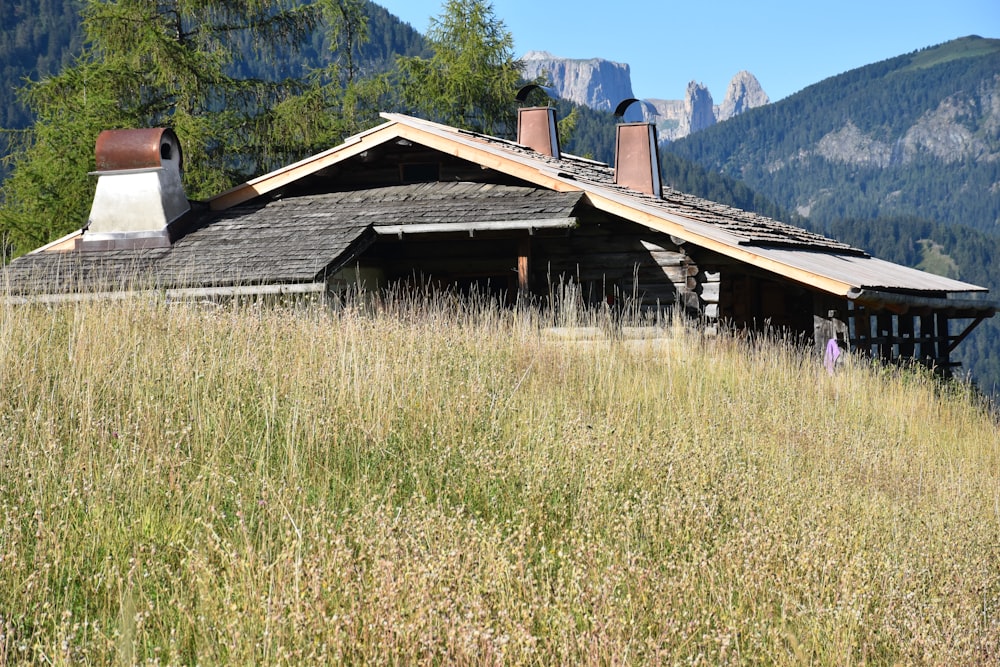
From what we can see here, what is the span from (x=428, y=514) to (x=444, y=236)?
32.6 feet

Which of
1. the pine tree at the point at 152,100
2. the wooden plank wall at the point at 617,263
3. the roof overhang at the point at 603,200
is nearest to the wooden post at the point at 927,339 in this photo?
the roof overhang at the point at 603,200

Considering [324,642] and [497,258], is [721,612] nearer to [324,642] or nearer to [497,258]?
[324,642]

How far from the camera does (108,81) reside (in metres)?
21.7

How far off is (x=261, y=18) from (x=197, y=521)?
22.9 metres

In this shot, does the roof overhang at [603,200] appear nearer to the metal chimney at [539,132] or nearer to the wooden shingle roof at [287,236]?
the wooden shingle roof at [287,236]

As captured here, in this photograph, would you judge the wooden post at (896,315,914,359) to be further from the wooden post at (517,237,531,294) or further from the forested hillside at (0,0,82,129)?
the forested hillside at (0,0,82,129)

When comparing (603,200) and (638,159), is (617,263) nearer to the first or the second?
(603,200)

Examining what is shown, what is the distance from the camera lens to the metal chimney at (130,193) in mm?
14258

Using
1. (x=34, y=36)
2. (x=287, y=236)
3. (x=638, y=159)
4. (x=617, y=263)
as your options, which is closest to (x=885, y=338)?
(x=617, y=263)

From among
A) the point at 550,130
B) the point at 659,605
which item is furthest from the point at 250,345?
the point at 550,130

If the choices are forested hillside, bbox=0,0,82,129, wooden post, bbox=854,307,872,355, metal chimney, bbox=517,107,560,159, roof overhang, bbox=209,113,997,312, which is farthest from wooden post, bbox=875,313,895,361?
forested hillside, bbox=0,0,82,129

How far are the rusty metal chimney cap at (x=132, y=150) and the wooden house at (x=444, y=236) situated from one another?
1.2 inches

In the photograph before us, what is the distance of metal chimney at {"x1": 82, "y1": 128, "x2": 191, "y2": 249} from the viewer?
1426cm

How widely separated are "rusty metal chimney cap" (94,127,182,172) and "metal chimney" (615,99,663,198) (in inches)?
301
